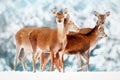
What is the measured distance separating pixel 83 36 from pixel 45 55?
0.29m

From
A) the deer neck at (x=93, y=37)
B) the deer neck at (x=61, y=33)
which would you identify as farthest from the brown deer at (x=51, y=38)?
the deer neck at (x=93, y=37)

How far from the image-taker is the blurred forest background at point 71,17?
220 centimetres

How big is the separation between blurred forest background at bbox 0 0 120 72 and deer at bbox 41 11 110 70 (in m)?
0.03

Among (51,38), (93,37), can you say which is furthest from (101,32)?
(51,38)

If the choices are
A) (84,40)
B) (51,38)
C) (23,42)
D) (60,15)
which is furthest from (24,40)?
(84,40)

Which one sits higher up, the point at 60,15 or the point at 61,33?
the point at 60,15

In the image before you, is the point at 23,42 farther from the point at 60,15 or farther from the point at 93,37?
the point at 93,37

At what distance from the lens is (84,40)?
2.22 m

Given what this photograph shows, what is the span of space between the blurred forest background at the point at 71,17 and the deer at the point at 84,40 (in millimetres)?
28

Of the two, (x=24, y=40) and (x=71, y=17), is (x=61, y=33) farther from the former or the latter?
(x=24, y=40)

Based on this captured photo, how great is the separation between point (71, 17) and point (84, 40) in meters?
0.18
